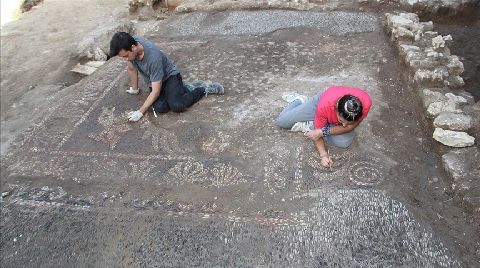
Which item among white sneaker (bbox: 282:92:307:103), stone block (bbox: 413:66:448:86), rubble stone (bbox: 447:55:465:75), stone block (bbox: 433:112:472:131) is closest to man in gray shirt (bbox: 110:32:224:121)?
white sneaker (bbox: 282:92:307:103)

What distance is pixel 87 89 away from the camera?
4.22m

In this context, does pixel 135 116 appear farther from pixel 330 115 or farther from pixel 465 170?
pixel 465 170

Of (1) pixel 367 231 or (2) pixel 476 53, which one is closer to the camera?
(1) pixel 367 231

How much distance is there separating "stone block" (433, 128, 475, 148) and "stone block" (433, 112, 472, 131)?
83mm

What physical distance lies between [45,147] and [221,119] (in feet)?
4.97

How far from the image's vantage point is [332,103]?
2770mm

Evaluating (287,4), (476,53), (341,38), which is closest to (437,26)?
(476,53)

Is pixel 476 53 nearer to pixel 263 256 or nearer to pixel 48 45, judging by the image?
pixel 263 256

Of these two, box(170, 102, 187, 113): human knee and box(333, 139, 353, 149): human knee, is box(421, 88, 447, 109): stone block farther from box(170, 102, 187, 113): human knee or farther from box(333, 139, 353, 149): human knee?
box(170, 102, 187, 113): human knee

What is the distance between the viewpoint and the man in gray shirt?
136 inches

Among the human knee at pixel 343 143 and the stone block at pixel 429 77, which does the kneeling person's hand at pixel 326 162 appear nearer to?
the human knee at pixel 343 143

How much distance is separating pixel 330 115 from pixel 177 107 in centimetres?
142

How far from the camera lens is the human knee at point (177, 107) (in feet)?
11.8

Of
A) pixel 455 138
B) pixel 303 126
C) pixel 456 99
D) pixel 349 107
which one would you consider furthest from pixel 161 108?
pixel 456 99
